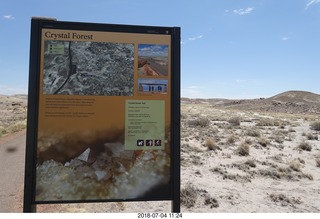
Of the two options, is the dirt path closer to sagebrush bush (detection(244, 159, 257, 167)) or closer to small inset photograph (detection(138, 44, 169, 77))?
small inset photograph (detection(138, 44, 169, 77))

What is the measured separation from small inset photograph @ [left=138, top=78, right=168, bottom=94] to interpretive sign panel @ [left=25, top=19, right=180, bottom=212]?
0.6 inches

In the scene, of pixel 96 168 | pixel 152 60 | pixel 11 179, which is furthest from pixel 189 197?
pixel 11 179

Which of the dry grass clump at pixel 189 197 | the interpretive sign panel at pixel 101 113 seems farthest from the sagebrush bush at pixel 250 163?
the interpretive sign panel at pixel 101 113

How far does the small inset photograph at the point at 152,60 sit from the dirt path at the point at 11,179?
458 cm

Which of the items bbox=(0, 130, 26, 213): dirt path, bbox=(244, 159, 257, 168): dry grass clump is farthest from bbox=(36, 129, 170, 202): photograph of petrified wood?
bbox=(244, 159, 257, 168): dry grass clump

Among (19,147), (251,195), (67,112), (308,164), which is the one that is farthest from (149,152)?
(19,147)

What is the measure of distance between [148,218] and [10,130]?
913 inches

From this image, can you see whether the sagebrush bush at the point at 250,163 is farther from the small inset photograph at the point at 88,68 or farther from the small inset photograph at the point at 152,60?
the small inset photograph at the point at 88,68

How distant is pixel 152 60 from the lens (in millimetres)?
4469

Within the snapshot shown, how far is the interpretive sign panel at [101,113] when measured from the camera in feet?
13.7

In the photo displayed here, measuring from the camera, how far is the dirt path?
6.82 m

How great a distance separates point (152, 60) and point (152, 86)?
401 mm

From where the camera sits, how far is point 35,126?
163 inches

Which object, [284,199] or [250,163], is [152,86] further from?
[250,163]
